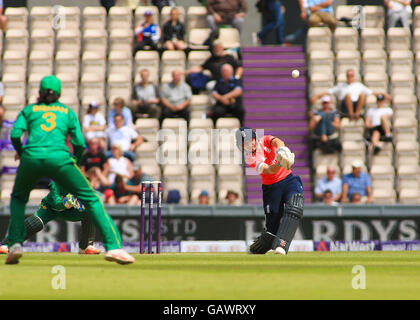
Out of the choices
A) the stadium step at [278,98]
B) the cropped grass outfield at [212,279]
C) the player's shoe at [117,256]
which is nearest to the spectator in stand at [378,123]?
the stadium step at [278,98]

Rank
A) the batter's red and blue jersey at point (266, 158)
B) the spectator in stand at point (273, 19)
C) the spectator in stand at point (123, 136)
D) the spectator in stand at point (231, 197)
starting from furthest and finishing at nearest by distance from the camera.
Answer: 1. the spectator in stand at point (273, 19)
2. the spectator in stand at point (123, 136)
3. the spectator in stand at point (231, 197)
4. the batter's red and blue jersey at point (266, 158)

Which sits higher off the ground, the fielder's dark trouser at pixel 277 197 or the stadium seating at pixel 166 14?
the stadium seating at pixel 166 14

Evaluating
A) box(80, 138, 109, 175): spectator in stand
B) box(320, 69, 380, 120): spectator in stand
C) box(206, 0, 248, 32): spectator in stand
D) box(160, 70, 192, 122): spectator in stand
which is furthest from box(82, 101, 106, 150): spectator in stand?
box(320, 69, 380, 120): spectator in stand

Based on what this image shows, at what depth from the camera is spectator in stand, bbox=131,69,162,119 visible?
17797 mm

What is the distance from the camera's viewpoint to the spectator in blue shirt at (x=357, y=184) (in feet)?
53.5

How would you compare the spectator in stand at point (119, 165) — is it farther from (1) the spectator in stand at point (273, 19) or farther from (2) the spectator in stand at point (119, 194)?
(1) the spectator in stand at point (273, 19)

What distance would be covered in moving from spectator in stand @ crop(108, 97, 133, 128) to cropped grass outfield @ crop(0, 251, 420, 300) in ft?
25.2

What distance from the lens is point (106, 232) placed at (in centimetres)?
798

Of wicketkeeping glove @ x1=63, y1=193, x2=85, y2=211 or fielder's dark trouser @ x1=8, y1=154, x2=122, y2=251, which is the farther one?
wicketkeeping glove @ x1=63, y1=193, x2=85, y2=211

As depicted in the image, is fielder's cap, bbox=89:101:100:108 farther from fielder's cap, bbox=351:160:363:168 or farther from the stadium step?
fielder's cap, bbox=351:160:363:168

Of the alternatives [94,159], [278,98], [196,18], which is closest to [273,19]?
[196,18]

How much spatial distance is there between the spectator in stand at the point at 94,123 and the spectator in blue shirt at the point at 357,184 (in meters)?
4.67

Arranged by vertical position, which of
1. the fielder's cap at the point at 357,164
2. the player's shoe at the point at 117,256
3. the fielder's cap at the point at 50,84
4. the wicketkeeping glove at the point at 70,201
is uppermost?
the fielder's cap at the point at 50,84

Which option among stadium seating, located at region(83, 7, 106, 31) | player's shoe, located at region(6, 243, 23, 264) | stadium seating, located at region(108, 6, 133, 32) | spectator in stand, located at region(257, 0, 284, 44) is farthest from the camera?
stadium seating, located at region(83, 7, 106, 31)
